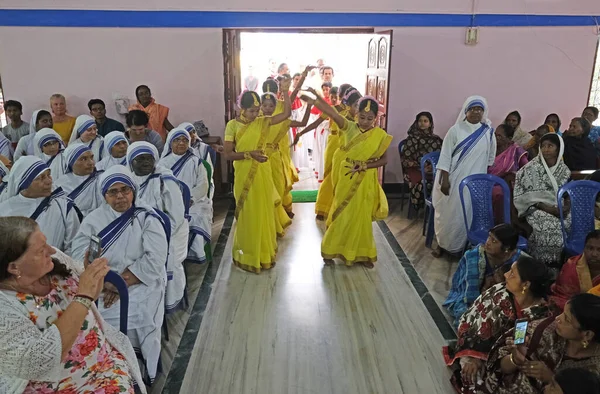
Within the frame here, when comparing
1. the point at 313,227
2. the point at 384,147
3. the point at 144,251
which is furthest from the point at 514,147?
the point at 144,251

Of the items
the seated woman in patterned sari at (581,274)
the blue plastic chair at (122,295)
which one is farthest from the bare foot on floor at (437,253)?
the blue plastic chair at (122,295)

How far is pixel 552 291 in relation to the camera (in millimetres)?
2727

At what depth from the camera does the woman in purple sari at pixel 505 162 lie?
4074mm

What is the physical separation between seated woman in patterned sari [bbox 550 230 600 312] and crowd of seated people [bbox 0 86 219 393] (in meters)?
2.20

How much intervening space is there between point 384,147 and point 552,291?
5.35 feet

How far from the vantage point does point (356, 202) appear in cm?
394

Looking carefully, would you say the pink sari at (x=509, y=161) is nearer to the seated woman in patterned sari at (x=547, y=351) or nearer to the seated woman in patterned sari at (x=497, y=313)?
the seated woman in patterned sari at (x=497, y=313)

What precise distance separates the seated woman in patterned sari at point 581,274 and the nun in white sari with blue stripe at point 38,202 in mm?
2778

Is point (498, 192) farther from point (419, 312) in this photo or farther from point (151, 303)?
point (151, 303)

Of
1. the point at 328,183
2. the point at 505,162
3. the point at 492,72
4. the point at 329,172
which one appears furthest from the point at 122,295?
the point at 492,72

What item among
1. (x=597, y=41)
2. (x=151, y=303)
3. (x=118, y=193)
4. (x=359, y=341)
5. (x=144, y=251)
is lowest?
(x=359, y=341)

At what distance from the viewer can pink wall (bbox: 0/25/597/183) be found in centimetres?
591

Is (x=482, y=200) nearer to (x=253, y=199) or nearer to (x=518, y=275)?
(x=518, y=275)

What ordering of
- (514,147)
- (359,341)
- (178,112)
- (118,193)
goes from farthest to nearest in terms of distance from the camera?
(178,112) < (514,147) < (359,341) < (118,193)
